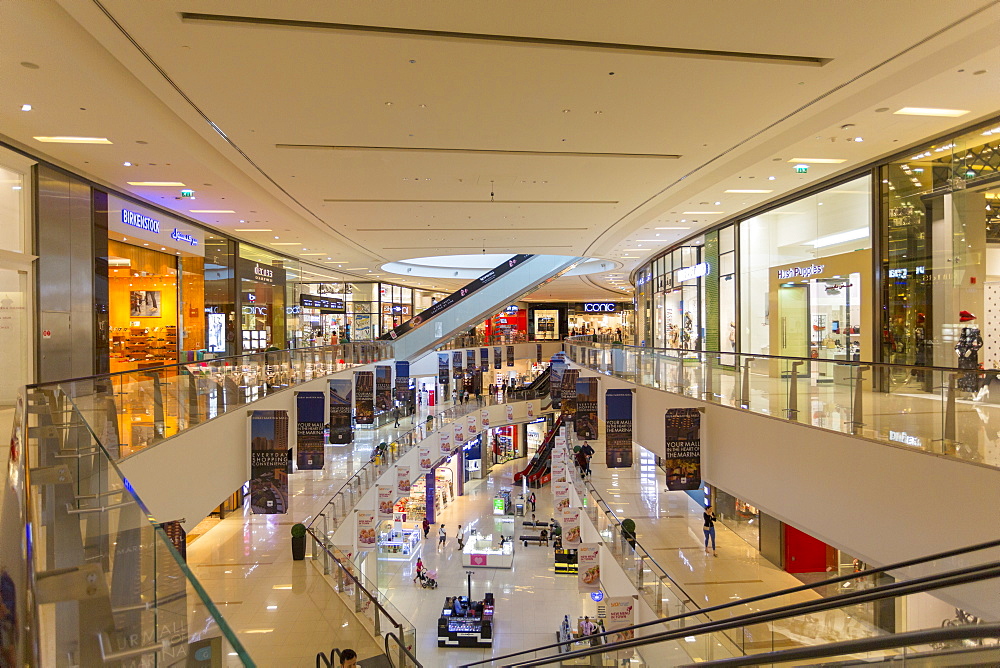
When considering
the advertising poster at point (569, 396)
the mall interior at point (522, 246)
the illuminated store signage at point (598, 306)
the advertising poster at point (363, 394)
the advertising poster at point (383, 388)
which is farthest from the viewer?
the illuminated store signage at point (598, 306)

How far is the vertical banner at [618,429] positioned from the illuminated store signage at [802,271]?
4.31 meters

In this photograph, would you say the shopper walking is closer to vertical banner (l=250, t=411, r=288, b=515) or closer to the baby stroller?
the baby stroller

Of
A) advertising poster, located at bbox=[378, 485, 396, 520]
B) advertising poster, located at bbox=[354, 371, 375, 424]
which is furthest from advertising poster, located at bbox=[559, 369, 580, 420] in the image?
advertising poster, located at bbox=[354, 371, 375, 424]

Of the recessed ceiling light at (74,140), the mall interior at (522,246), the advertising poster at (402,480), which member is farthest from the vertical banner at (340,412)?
the recessed ceiling light at (74,140)

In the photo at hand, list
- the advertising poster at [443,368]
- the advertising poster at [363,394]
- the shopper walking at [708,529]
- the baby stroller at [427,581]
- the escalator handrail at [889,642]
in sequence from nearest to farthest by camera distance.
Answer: the escalator handrail at [889,642] < the shopper walking at [708,529] < the advertising poster at [363,394] < the baby stroller at [427,581] < the advertising poster at [443,368]

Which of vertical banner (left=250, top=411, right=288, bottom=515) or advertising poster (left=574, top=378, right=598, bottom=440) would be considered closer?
vertical banner (left=250, top=411, right=288, bottom=515)

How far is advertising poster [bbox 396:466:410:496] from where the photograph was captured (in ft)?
56.6

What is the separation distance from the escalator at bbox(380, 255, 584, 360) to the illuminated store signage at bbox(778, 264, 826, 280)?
37.8ft

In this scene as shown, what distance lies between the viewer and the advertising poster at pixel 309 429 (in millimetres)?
11443

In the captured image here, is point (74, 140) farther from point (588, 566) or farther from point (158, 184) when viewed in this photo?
point (588, 566)

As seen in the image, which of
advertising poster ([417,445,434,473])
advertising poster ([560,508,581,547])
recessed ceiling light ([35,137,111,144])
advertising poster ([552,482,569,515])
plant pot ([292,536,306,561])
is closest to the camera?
recessed ceiling light ([35,137,111,144])

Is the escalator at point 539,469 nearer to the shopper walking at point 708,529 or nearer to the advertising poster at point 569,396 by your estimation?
the advertising poster at point 569,396

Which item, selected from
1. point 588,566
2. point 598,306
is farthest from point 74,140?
point 598,306

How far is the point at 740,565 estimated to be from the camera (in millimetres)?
12766
